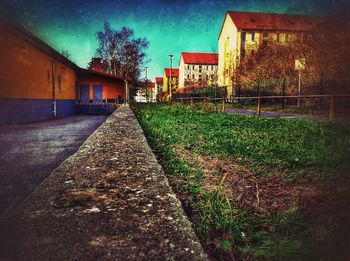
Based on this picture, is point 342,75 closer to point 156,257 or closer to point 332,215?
point 156,257

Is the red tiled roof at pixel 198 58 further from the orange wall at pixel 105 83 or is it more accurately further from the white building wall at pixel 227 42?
the orange wall at pixel 105 83

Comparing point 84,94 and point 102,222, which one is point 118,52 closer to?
point 84,94

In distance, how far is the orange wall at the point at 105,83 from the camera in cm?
1789

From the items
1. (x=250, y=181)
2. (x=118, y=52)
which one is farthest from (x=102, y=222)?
(x=118, y=52)

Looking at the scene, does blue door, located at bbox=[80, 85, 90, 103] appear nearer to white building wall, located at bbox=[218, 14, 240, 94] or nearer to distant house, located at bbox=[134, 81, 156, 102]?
white building wall, located at bbox=[218, 14, 240, 94]

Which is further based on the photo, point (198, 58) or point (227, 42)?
point (198, 58)

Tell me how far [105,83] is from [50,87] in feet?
21.4

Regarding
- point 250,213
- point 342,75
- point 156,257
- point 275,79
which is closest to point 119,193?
point 156,257

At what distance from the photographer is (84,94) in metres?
17.8

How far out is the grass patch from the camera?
98cm

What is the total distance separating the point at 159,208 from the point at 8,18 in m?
0.78

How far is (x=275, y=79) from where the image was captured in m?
13.6

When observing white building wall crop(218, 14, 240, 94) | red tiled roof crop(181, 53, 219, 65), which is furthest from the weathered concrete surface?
red tiled roof crop(181, 53, 219, 65)

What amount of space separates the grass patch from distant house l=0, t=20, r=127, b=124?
5.75 feet
